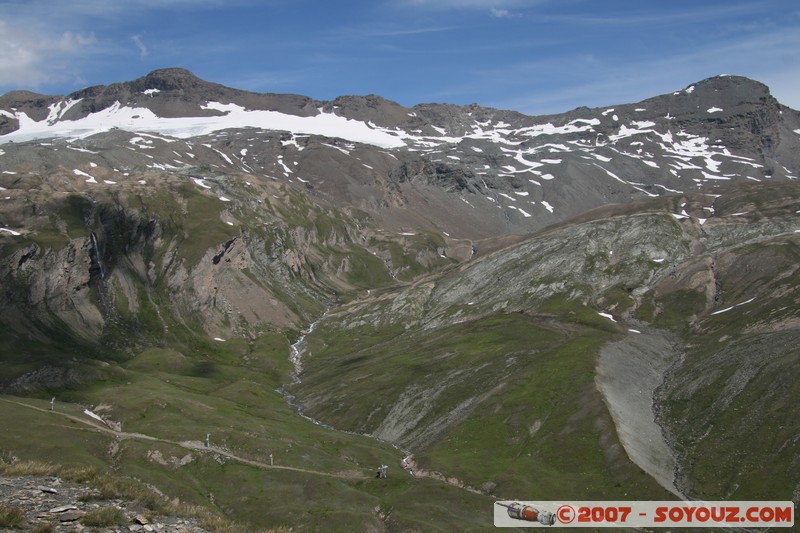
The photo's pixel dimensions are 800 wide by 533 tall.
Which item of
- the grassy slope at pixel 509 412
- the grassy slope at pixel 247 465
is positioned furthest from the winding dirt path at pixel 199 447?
the grassy slope at pixel 509 412

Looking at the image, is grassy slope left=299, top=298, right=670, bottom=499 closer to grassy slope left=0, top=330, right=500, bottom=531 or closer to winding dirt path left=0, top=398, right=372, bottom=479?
grassy slope left=0, top=330, right=500, bottom=531

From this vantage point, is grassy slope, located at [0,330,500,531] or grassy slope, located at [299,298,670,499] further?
grassy slope, located at [299,298,670,499]

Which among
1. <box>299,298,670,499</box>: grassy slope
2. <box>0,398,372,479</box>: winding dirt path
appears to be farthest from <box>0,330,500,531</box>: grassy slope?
<box>299,298,670,499</box>: grassy slope

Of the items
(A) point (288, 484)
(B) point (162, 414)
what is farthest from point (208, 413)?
(A) point (288, 484)

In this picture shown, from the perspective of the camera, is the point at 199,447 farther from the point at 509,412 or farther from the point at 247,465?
the point at 509,412

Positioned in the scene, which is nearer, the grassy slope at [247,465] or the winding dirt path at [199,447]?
the grassy slope at [247,465]

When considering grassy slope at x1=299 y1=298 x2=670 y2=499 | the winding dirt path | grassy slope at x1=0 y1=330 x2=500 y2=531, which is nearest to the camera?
grassy slope at x1=0 y1=330 x2=500 y2=531

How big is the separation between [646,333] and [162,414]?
133m

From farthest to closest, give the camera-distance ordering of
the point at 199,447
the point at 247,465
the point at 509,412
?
the point at 509,412, the point at 199,447, the point at 247,465

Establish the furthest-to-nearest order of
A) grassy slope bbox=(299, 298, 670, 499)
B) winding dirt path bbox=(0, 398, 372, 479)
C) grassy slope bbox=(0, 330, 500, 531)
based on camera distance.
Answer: winding dirt path bbox=(0, 398, 372, 479), grassy slope bbox=(299, 298, 670, 499), grassy slope bbox=(0, 330, 500, 531)

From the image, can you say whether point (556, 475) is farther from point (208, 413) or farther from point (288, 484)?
point (208, 413)

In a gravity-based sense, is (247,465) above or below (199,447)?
below

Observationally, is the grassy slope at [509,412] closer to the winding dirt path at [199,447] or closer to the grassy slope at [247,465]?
the grassy slope at [247,465]

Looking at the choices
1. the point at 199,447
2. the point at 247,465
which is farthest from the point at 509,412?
the point at 199,447
